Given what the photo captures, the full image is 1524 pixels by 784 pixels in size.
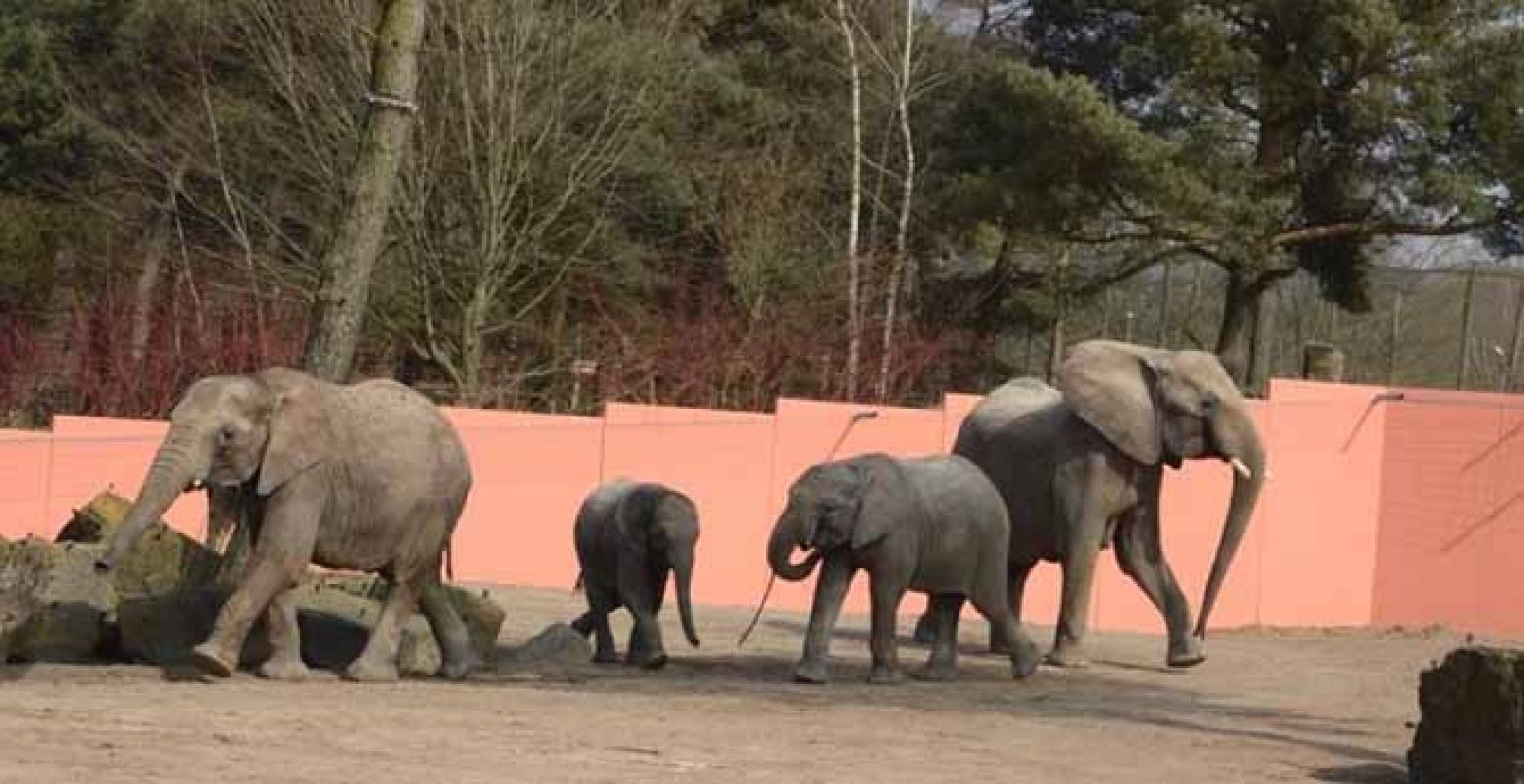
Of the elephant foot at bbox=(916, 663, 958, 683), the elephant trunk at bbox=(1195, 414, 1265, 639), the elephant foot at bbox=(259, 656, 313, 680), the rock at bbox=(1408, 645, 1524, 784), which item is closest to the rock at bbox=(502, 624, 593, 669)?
the elephant foot at bbox=(916, 663, 958, 683)

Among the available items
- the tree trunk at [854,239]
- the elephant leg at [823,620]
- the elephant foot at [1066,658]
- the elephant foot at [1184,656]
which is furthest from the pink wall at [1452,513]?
the elephant leg at [823,620]

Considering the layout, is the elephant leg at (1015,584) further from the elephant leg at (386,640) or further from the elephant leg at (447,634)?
the elephant leg at (386,640)

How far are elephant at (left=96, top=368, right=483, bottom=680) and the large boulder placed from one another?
0.85ft

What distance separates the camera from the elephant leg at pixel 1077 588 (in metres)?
19.5

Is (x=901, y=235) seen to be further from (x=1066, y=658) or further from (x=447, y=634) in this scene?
(x=447, y=634)

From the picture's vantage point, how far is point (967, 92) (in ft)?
139

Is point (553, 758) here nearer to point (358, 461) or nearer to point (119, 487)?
point (358, 461)

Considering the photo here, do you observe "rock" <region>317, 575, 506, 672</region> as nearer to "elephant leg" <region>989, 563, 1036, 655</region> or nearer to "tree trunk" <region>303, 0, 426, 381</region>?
"tree trunk" <region>303, 0, 426, 381</region>

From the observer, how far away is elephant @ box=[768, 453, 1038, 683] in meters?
16.9

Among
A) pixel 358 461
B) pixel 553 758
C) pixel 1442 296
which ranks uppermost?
pixel 1442 296

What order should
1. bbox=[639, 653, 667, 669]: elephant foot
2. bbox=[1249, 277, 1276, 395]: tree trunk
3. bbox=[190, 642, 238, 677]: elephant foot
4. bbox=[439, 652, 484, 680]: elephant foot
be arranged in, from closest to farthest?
bbox=[190, 642, 238, 677]: elephant foot → bbox=[439, 652, 484, 680]: elephant foot → bbox=[639, 653, 667, 669]: elephant foot → bbox=[1249, 277, 1276, 395]: tree trunk

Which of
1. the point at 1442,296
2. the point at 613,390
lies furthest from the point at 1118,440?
the point at 1442,296

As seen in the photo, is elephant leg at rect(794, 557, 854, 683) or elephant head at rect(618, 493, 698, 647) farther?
elephant head at rect(618, 493, 698, 647)

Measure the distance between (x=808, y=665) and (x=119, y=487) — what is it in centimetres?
1039
